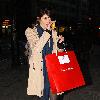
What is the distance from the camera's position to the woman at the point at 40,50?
17.8ft

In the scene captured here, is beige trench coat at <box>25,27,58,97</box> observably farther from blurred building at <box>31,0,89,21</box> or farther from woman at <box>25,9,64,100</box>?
blurred building at <box>31,0,89,21</box>

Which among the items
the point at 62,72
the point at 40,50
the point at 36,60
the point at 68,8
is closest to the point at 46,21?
the point at 40,50

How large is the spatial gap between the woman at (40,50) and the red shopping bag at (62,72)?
23 centimetres

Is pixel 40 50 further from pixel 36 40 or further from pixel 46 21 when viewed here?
pixel 46 21

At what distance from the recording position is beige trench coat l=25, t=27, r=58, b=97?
5391 millimetres

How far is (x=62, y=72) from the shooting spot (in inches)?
210

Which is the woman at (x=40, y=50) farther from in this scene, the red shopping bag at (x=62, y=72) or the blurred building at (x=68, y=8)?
the blurred building at (x=68, y=8)

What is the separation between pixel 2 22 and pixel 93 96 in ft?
179

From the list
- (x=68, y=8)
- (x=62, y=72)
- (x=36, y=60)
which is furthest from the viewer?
(x=68, y=8)

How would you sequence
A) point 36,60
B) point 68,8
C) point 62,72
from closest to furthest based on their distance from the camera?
point 62,72
point 36,60
point 68,8

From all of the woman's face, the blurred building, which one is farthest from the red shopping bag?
the blurred building

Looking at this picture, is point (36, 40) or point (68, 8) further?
point (68, 8)

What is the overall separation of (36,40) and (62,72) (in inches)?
23.8

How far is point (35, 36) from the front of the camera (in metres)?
5.48
